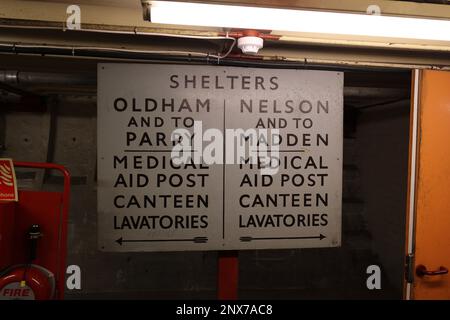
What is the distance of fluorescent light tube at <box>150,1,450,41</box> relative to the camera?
138cm

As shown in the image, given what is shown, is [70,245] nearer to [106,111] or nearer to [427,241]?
[106,111]

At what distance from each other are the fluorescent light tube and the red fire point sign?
1322mm

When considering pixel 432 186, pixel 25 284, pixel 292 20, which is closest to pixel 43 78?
pixel 25 284

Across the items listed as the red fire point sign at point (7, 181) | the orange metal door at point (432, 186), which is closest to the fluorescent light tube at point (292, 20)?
the orange metal door at point (432, 186)

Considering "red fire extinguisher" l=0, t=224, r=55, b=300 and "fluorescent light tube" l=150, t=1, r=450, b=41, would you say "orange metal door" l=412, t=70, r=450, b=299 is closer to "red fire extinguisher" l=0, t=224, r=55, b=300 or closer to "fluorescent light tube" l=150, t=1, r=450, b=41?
"fluorescent light tube" l=150, t=1, r=450, b=41

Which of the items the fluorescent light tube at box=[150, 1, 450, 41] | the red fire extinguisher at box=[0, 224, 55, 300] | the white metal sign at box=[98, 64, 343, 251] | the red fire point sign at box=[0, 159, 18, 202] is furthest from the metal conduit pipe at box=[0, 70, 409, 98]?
the fluorescent light tube at box=[150, 1, 450, 41]

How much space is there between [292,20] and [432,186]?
4.99 feet

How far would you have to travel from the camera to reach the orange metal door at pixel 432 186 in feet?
6.88

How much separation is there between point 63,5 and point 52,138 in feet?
8.24

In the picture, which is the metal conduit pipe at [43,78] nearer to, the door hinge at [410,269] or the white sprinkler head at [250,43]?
the white sprinkler head at [250,43]

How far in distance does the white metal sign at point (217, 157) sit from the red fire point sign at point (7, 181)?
52cm

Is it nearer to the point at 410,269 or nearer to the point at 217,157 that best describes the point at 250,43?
the point at 217,157

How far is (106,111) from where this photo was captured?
2.06 m

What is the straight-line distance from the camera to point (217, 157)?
2119 millimetres
